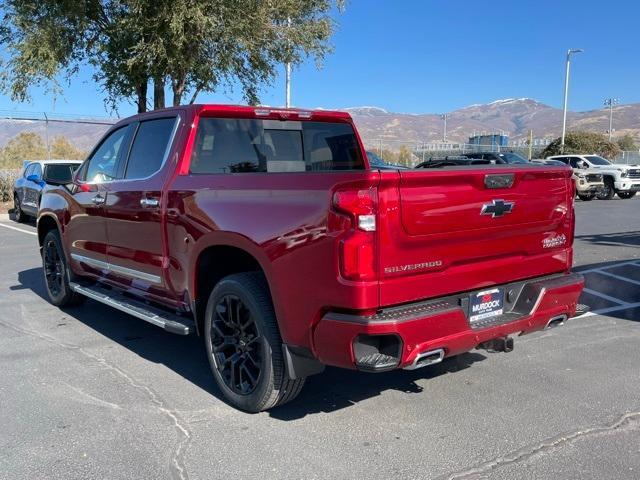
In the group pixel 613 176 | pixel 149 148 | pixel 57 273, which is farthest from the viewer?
pixel 613 176

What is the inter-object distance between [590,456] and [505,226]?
55.9 inches

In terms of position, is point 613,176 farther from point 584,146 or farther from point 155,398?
point 155,398

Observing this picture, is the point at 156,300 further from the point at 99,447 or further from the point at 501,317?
the point at 501,317

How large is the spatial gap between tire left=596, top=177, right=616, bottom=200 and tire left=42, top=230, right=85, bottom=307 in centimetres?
2333

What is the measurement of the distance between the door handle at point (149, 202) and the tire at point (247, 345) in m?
0.98

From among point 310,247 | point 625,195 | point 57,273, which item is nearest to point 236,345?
point 310,247

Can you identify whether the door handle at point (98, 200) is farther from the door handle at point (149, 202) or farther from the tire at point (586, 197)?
the tire at point (586, 197)

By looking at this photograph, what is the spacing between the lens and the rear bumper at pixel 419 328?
3.27 metres

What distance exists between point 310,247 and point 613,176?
2480cm

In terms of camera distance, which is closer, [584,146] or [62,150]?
[584,146]

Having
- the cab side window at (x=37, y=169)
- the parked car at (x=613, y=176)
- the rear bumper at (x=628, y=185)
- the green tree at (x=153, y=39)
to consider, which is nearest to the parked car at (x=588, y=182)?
the parked car at (x=613, y=176)

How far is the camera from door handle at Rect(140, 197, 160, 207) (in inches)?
187

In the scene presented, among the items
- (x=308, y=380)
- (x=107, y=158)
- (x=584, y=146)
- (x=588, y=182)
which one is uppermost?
(x=584, y=146)

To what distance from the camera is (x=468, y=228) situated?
364 cm
